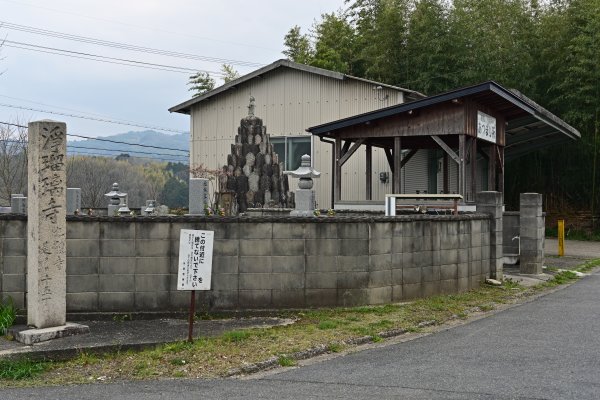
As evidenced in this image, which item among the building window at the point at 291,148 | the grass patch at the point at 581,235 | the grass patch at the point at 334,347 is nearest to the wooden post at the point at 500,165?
the building window at the point at 291,148

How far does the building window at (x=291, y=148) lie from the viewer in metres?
23.9

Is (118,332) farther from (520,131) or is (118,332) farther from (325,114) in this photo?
(520,131)

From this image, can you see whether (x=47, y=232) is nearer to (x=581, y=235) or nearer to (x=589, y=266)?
(x=589, y=266)

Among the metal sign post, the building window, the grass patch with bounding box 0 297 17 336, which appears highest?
the building window

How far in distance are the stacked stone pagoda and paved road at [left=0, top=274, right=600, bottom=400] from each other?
39.7ft

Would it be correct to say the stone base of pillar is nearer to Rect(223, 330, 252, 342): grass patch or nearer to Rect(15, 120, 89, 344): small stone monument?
Rect(15, 120, 89, 344): small stone monument

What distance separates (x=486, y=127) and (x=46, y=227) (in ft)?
44.6

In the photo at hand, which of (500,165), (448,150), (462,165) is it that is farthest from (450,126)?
(500,165)

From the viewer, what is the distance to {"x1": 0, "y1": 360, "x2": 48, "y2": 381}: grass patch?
6.55 metres

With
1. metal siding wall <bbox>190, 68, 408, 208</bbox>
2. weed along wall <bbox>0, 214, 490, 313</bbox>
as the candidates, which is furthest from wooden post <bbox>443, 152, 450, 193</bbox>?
weed along wall <bbox>0, 214, 490, 313</bbox>

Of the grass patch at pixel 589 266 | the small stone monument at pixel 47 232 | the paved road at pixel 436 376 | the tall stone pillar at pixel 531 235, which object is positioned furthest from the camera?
the grass patch at pixel 589 266

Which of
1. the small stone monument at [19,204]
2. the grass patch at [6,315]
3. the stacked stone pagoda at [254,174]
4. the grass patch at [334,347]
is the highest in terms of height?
the stacked stone pagoda at [254,174]

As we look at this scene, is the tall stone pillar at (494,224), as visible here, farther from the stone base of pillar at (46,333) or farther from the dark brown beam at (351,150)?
the stone base of pillar at (46,333)

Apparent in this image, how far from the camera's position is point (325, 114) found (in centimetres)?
2370
